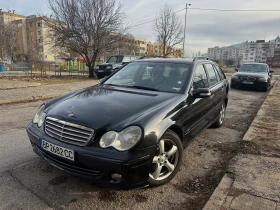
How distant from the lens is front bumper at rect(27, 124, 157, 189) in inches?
85.9

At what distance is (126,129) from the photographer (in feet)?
7.55

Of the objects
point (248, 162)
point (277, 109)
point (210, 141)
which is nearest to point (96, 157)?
point (248, 162)

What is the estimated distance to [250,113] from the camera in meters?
Result: 7.06

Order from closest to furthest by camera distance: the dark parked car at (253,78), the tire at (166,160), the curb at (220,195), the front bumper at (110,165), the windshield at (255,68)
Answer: the front bumper at (110,165) → the curb at (220,195) → the tire at (166,160) → the dark parked car at (253,78) → the windshield at (255,68)

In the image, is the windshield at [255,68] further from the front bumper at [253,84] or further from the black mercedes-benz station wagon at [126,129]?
the black mercedes-benz station wagon at [126,129]

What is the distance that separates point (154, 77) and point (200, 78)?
2.70ft

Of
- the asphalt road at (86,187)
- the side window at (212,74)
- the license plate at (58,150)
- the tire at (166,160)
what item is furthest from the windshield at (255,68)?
the license plate at (58,150)

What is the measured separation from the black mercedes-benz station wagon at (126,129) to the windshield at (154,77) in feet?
0.05

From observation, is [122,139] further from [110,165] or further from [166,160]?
[166,160]

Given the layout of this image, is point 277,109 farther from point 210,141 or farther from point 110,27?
point 110,27

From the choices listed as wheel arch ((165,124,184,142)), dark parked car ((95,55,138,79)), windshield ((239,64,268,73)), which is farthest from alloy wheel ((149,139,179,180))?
dark parked car ((95,55,138,79))

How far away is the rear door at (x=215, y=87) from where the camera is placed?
172 inches

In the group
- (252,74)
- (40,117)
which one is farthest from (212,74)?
(252,74)

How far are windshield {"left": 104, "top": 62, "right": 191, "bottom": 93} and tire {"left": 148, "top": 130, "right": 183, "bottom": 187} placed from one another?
0.87 meters
